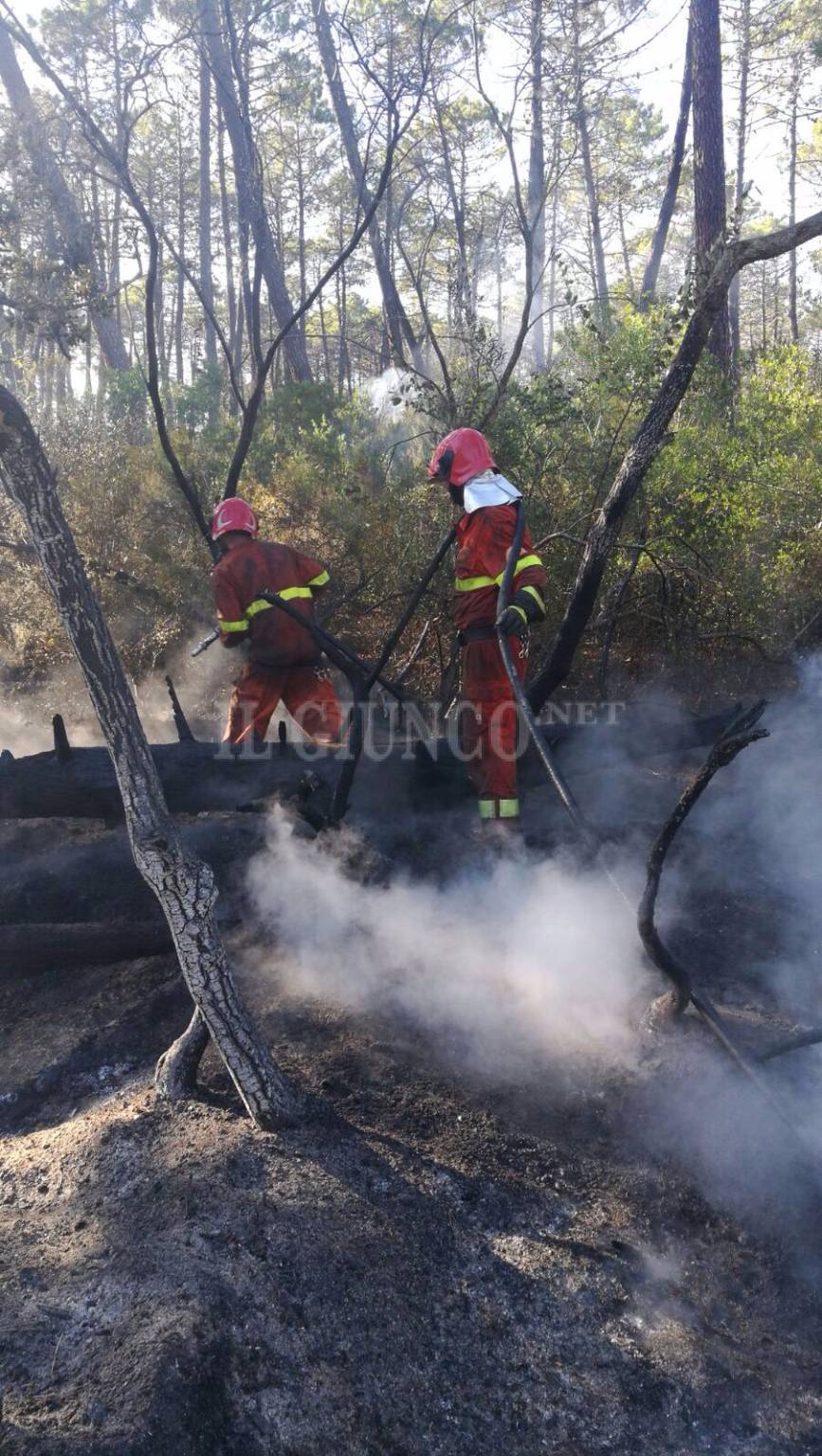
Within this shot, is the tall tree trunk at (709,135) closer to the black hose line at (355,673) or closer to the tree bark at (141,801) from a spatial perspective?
the black hose line at (355,673)

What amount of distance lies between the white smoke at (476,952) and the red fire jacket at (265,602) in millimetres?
1224

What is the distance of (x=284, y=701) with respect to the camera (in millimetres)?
5375

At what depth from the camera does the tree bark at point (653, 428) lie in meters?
4.20

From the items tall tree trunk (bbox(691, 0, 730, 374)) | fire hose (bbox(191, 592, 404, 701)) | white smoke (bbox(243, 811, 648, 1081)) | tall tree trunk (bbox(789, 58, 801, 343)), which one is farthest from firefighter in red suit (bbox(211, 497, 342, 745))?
tall tree trunk (bbox(789, 58, 801, 343))

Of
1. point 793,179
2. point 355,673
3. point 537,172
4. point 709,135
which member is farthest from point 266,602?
point 793,179

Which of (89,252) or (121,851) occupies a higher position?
(89,252)

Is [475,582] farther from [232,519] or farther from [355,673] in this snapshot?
[232,519]

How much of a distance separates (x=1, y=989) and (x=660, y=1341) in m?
3.15

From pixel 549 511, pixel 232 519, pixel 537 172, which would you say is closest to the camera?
pixel 232 519

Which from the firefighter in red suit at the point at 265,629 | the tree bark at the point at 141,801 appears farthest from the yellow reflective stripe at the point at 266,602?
the tree bark at the point at 141,801

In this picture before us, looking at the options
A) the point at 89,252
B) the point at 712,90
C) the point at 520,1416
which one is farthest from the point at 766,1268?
the point at 712,90

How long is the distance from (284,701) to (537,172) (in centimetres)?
1914

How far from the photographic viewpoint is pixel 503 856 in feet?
15.0

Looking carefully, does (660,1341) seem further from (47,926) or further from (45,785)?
(45,785)
